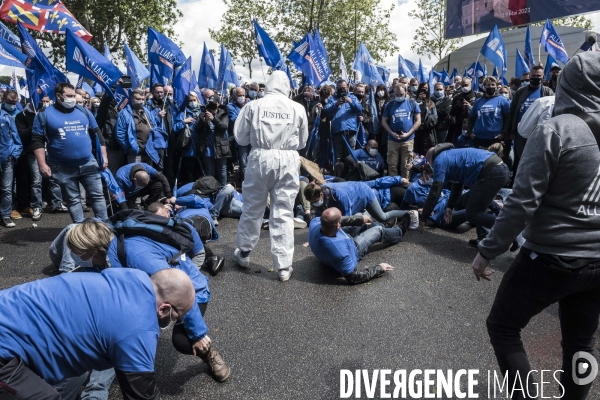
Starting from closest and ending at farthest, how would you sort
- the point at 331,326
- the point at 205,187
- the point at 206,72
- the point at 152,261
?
1. the point at 152,261
2. the point at 331,326
3. the point at 205,187
4. the point at 206,72

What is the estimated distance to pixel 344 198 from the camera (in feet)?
18.4

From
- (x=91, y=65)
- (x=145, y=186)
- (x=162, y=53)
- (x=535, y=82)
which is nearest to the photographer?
(x=145, y=186)

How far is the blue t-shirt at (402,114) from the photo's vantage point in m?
8.73

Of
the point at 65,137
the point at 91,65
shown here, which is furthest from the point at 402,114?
the point at 65,137

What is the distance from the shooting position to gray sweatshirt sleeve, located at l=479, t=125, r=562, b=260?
191cm

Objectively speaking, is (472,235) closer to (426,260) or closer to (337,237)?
(426,260)

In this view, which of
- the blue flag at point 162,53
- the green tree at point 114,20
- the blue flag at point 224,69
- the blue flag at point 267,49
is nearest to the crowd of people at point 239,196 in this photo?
the blue flag at point 267,49

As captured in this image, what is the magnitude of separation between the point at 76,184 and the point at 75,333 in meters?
4.56

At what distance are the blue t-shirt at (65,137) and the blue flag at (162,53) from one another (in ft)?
14.3

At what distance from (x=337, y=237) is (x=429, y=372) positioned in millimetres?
1871

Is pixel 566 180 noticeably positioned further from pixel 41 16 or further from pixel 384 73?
pixel 384 73

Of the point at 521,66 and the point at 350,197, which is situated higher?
the point at 521,66

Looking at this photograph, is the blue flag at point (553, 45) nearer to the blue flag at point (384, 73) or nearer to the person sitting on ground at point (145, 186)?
the blue flag at point (384, 73)

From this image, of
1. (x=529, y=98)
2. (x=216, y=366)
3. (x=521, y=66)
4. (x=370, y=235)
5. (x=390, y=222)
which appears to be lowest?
(x=390, y=222)
